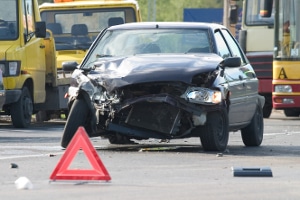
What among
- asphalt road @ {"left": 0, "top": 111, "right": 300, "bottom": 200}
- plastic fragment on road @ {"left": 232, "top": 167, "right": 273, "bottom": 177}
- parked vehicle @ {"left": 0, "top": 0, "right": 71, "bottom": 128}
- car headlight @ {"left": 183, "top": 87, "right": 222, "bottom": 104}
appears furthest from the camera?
parked vehicle @ {"left": 0, "top": 0, "right": 71, "bottom": 128}

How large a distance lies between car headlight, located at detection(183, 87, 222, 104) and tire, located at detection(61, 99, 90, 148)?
1227 millimetres

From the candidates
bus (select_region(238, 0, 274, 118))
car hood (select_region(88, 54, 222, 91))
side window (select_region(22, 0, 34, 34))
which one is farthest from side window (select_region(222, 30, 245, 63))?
bus (select_region(238, 0, 274, 118))

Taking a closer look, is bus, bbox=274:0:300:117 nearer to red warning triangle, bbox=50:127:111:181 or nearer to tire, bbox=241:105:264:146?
tire, bbox=241:105:264:146

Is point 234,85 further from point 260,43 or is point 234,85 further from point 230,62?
point 260,43

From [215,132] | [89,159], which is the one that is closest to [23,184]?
[89,159]

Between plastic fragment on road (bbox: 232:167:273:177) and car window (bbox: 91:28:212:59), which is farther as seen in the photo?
car window (bbox: 91:28:212:59)

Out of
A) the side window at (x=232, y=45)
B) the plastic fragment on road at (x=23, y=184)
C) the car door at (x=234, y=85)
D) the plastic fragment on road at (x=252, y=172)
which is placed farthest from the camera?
the side window at (x=232, y=45)

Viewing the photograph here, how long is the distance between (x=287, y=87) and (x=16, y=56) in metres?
6.02

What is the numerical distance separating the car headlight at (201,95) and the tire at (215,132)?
0.22 m

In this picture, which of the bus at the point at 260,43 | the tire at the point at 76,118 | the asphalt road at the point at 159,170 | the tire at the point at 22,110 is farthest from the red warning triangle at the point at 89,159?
the bus at the point at 260,43

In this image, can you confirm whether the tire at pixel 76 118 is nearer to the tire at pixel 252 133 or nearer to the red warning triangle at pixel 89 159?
the tire at pixel 252 133

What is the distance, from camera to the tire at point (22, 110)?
67.3ft

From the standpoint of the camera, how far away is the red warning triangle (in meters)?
10.3

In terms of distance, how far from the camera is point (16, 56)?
20.5m
